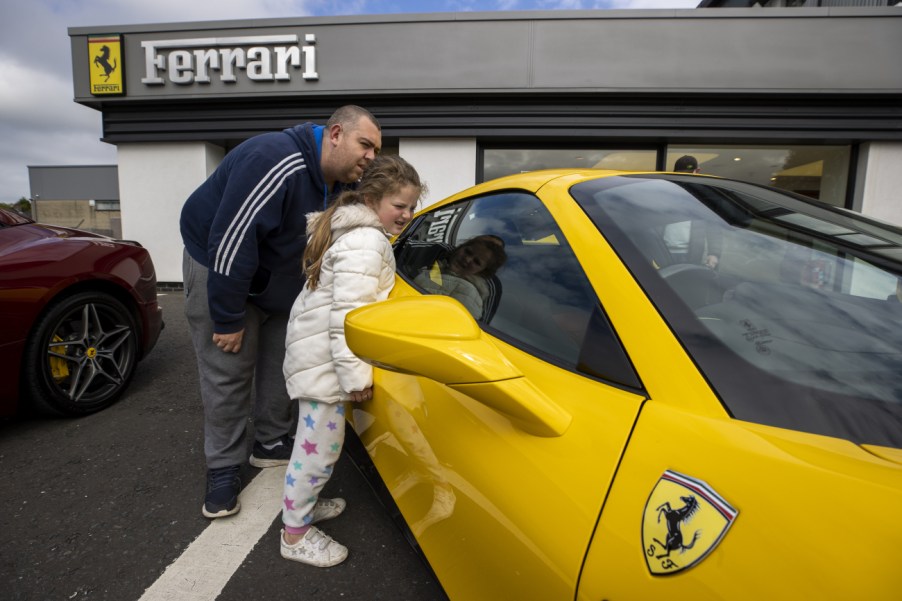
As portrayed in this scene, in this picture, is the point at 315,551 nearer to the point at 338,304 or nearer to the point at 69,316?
the point at 338,304

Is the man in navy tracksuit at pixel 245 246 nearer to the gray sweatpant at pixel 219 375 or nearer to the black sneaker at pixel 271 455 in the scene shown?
the gray sweatpant at pixel 219 375

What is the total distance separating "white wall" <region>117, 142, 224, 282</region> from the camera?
7504mm

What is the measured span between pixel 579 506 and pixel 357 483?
1.56 m

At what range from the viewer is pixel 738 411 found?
683 mm

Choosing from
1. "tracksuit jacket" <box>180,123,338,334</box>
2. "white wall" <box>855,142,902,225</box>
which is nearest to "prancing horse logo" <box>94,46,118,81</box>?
"tracksuit jacket" <box>180,123,338,334</box>

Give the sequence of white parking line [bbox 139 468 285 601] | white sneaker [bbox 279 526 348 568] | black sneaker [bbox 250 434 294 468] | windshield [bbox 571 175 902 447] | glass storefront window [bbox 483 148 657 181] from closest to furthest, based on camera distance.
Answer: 1. windshield [bbox 571 175 902 447]
2. white parking line [bbox 139 468 285 601]
3. white sneaker [bbox 279 526 348 568]
4. black sneaker [bbox 250 434 294 468]
5. glass storefront window [bbox 483 148 657 181]

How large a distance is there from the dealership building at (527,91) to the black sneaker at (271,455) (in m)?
5.37

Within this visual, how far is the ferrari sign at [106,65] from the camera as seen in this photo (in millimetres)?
7094

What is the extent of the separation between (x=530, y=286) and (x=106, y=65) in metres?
8.90

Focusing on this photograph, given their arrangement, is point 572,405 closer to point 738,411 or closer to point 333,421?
point 738,411

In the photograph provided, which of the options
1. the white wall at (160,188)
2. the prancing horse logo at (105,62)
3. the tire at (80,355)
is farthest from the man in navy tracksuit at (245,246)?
the prancing horse logo at (105,62)

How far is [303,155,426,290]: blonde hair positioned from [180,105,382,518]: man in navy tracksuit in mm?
227

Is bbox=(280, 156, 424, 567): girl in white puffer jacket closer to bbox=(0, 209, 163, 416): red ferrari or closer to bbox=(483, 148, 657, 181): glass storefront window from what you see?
bbox=(0, 209, 163, 416): red ferrari

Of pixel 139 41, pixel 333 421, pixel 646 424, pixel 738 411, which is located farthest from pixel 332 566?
pixel 139 41
